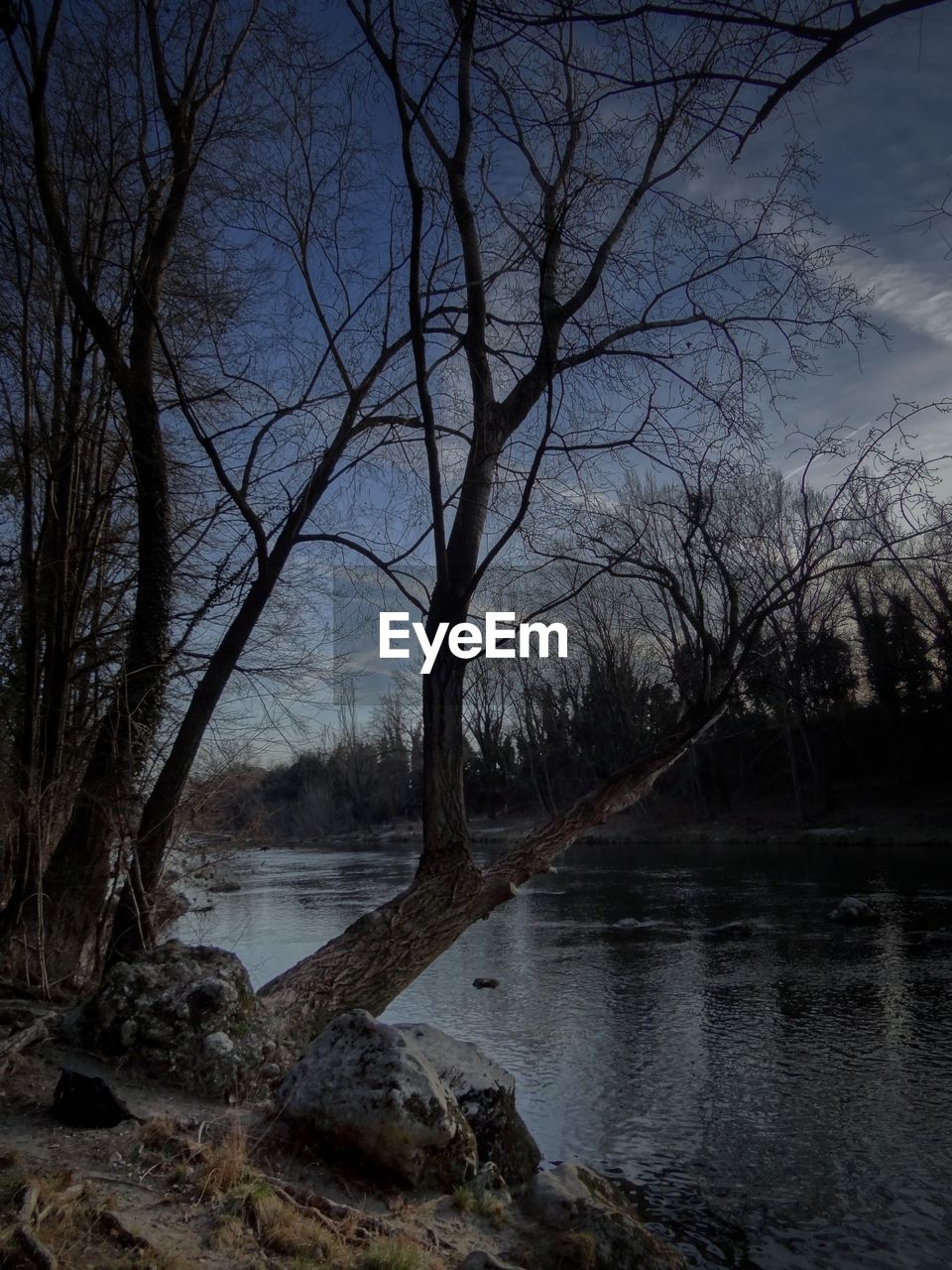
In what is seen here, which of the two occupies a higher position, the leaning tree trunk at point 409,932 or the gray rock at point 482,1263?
the leaning tree trunk at point 409,932

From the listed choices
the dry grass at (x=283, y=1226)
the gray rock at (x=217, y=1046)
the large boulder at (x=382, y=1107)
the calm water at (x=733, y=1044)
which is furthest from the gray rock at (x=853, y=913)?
the dry grass at (x=283, y=1226)

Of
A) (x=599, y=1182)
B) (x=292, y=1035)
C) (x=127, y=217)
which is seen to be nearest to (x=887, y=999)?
(x=599, y=1182)

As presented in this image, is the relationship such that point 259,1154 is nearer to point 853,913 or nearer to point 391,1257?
point 391,1257

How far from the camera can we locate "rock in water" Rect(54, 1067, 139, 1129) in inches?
170

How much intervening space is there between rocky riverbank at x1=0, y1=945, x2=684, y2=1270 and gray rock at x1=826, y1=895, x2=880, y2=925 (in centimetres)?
1161

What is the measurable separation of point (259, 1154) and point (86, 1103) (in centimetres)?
82

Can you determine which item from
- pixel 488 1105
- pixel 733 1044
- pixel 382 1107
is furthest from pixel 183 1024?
pixel 733 1044

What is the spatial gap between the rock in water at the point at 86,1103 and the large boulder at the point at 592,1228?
2.02 meters

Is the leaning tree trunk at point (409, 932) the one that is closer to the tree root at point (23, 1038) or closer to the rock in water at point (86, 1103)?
the tree root at point (23, 1038)

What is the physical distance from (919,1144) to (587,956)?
7.31 metres

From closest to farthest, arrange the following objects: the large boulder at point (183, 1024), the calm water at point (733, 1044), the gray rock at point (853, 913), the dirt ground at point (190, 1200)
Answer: the dirt ground at point (190, 1200) → the large boulder at point (183, 1024) → the calm water at point (733, 1044) → the gray rock at point (853, 913)

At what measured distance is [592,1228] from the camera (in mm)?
4543

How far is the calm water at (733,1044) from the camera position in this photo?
258 inches

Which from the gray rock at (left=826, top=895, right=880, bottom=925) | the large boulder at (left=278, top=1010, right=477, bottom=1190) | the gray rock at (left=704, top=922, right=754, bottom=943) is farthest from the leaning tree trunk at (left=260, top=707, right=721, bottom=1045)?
the gray rock at (left=826, top=895, right=880, bottom=925)
